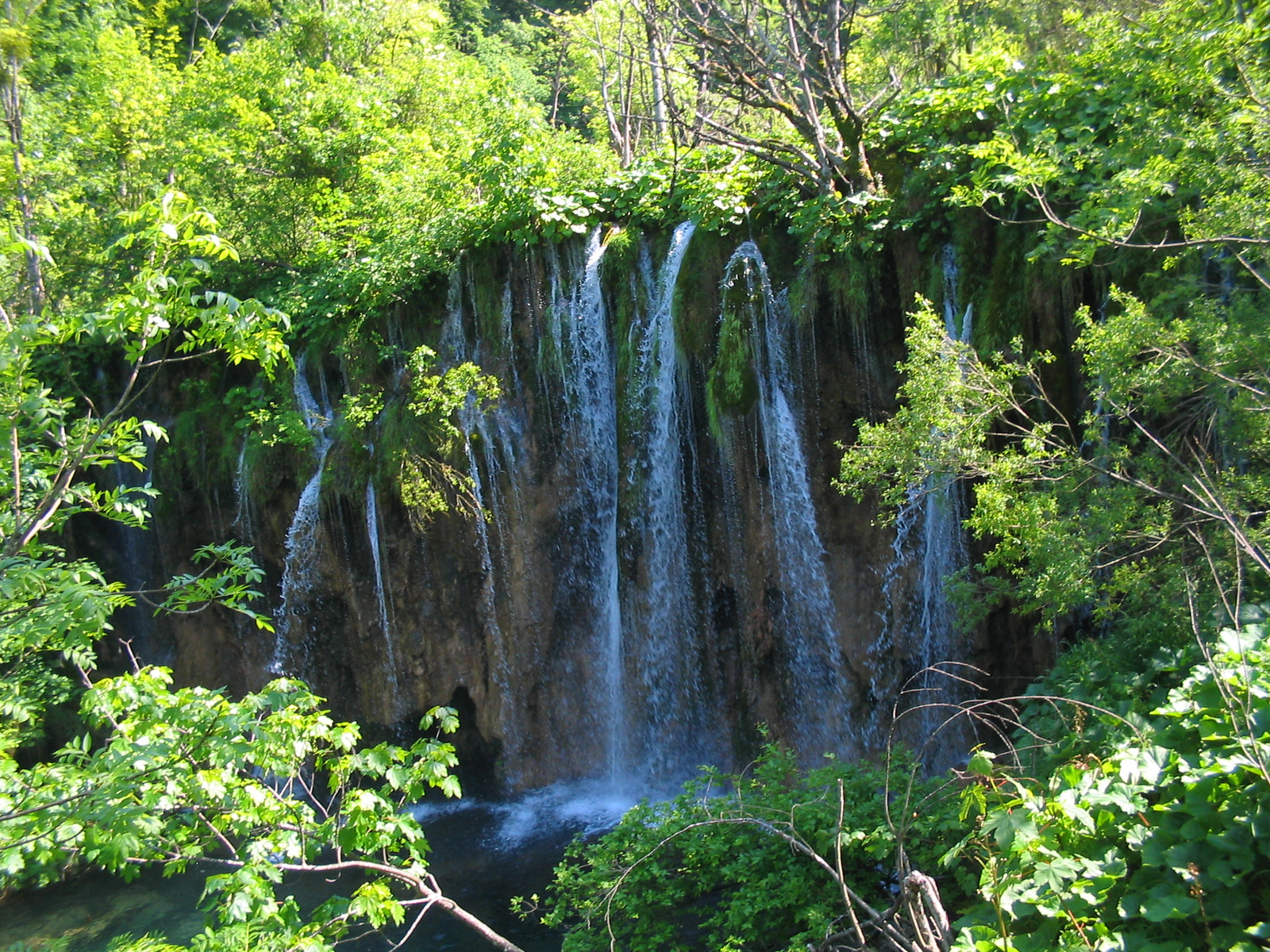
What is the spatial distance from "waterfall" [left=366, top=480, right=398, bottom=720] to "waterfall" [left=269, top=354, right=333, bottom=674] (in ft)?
2.34

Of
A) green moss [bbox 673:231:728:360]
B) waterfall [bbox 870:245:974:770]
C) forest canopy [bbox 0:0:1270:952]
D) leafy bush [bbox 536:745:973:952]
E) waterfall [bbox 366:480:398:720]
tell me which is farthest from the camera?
waterfall [bbox 366:480:398:720]

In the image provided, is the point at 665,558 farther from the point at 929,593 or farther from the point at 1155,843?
the point at 1155,843

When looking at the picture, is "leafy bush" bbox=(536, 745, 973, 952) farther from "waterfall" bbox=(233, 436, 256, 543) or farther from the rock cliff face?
"waterfall" bbox=(233, 436, 256, 543)

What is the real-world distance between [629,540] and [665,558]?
1.32 feet

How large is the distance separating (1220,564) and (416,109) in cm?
1287

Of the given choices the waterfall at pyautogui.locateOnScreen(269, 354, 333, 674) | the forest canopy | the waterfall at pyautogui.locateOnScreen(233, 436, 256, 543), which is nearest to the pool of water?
the forest canopy

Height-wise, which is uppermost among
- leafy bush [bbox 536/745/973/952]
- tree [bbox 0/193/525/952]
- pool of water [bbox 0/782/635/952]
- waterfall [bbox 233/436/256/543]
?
waterfall [bbox 233/436/256/543]

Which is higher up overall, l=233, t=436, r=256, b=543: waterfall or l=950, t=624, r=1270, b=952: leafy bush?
l=233, t=436, r=256, b=543: waterfall

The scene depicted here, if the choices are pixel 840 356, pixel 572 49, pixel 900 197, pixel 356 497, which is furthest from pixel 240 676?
pixel 572 49

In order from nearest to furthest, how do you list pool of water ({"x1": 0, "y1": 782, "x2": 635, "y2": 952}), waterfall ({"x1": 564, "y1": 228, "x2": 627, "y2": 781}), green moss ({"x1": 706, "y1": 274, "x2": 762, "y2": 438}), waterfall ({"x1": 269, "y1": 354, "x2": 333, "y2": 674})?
1. pool of water ({"x1": 0, "y1": 782, "x2": 635, "y2": 952})
2. green moss ({"x1": 706, "y1": 274, "x2": 762, "y2": 438})
3. waterfall ({"x1": 564, "y1": 228, "x2": 627, "y2": 781})
4. waterfall ({"x1": 269, "y1": 354, "x2": 333, "y2": 674})

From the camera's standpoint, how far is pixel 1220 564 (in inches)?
187

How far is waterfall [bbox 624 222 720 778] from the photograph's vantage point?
9.24 m

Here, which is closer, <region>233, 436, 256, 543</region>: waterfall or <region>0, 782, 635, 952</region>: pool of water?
<region>0, 782, 635, 952</region>: pool of water

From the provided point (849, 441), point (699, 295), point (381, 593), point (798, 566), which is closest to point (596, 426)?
point (699, 295)
